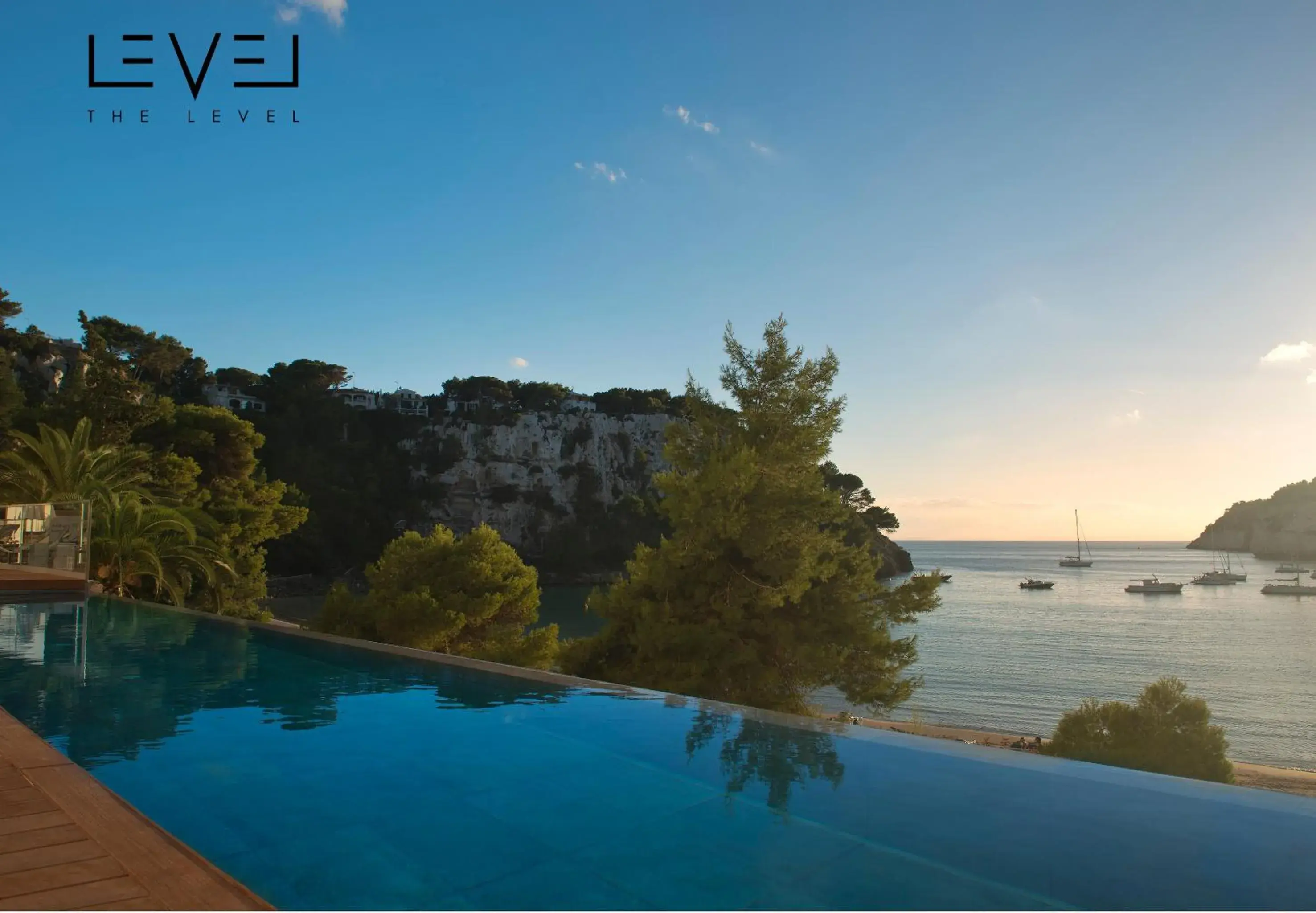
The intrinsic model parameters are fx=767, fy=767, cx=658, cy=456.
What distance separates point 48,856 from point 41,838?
0.21m

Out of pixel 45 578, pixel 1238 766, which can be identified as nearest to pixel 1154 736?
pixel 1238 766

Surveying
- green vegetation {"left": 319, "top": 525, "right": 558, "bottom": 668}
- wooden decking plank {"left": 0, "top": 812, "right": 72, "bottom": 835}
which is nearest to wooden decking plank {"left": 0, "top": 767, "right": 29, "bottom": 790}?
wooden decking plank {"left": 0, "top": 812, "right": 72, "bottom": 835}

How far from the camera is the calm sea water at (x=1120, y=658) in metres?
26.8

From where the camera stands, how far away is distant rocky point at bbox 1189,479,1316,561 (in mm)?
112562

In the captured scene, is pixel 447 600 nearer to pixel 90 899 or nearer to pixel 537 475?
pixel 90 899

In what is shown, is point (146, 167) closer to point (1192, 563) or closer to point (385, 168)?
point (385, 168)

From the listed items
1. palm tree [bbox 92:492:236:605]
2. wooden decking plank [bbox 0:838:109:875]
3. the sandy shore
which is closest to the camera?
wooden decking plank [bbox 0:838:109:875]

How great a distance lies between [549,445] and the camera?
73062mm

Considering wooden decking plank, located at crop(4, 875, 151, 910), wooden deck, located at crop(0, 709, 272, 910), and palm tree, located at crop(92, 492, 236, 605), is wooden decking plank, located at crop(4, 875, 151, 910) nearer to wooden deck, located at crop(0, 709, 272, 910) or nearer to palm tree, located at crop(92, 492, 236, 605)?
wooden deck, located at crop(0, 709, 272, 910)

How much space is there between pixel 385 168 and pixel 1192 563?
460ft

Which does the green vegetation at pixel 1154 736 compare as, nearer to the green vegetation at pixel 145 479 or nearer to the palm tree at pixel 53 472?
the green vegetation at pixel 145 479

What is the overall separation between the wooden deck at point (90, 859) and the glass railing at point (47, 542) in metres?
10.8

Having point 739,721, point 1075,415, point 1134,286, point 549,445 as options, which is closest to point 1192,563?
point 549,445

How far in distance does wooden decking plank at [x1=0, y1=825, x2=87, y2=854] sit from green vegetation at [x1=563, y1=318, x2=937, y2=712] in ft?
34.8
